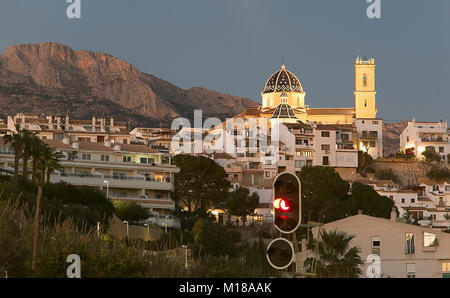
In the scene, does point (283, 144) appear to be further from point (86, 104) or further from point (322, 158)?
point (86, 104)

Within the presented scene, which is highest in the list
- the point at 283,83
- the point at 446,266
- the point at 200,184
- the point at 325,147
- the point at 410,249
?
the point at 283,83

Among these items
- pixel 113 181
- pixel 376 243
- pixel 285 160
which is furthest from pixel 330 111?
pixel 376 243

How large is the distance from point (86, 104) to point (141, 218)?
13559cm

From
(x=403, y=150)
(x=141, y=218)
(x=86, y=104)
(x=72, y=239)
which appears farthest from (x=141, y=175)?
(x=86, y=104)

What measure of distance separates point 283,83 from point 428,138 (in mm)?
29316

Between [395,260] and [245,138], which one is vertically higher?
[245,138]

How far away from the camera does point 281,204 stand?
12.3m

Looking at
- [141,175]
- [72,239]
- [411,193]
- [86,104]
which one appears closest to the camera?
[72,239]

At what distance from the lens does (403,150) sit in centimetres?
12181

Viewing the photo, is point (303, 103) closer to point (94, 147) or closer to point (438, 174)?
point (438, 174)

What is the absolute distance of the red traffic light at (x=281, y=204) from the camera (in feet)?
40.2

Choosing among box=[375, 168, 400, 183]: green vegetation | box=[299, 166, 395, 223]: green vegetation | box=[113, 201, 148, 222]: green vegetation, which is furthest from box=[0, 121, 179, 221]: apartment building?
box=[375, 168, 400, 183]: green vegetation
